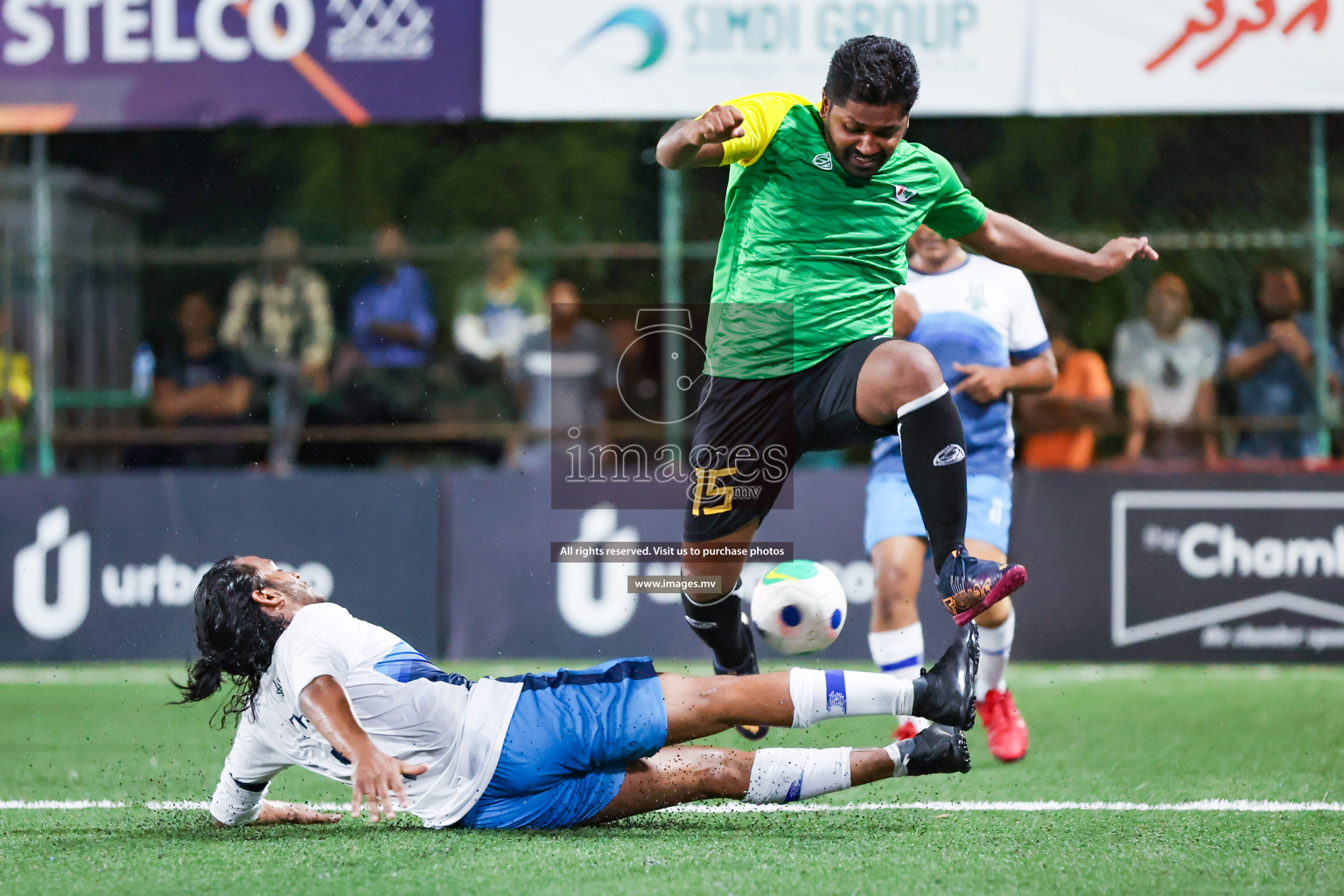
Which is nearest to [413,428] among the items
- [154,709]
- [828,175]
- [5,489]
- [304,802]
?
[5,489]

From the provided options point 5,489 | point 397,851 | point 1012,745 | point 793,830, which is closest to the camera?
point 397,851

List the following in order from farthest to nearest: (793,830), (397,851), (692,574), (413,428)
→ (413,428)
(692,574)
(793,830)
(397,851)

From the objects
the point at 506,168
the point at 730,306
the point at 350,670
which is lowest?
the point at 350,670

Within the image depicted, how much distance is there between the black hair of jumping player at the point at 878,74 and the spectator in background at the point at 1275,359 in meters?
5.95

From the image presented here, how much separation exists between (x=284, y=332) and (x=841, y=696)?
6866mm

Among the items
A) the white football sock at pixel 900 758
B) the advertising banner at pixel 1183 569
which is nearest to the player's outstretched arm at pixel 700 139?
the white football sock at pixel 900 758

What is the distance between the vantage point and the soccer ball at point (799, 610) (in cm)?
552

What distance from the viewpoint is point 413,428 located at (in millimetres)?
10578

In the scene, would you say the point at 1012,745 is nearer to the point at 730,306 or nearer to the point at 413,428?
the point at 730,306

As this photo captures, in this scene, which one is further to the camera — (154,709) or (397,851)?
(154,709)

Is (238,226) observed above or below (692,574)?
above

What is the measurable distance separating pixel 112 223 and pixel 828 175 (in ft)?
27.3

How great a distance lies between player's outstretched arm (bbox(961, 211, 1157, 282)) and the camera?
5.49 m

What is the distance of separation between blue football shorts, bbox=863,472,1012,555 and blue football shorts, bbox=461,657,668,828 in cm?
203
